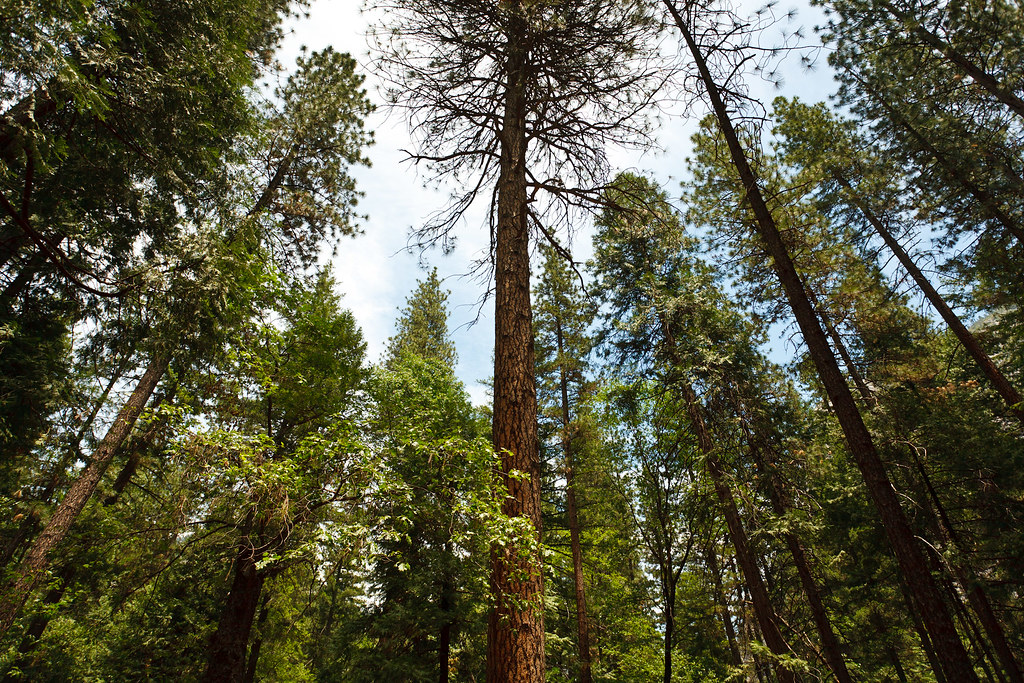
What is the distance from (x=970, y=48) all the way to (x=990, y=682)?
1611 cm

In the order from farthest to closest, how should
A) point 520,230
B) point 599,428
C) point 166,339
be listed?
point 599,428 → point 166,339 → point 520,230

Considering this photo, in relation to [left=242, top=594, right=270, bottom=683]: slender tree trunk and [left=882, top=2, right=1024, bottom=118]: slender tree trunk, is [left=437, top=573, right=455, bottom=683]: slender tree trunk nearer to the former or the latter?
[left=242, top=594, right=270, bottom=683]: slender tree trunk

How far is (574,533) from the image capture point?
40.4 ft

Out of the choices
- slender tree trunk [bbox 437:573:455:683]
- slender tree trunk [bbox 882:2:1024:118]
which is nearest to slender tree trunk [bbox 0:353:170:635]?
slender tree trunk [bbox 437:573:455:683]

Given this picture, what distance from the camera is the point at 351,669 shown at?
9875 millimetres

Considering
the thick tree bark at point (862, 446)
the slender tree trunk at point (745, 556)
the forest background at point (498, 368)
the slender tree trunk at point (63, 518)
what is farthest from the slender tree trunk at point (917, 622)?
the slender tree trunk at point (63, 518)

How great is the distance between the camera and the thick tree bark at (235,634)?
9.25m

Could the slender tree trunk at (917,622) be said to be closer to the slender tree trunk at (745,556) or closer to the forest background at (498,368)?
the forest background at (498,368)

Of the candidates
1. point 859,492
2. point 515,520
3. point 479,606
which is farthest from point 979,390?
point 515,520

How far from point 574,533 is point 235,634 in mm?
8616

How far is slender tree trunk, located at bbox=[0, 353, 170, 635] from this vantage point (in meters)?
7.07

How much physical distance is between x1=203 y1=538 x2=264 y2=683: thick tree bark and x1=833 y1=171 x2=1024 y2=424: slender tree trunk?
16.5 m

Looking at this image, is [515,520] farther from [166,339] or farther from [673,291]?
[673,291]

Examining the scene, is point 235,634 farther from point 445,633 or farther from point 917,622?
point 917,622
